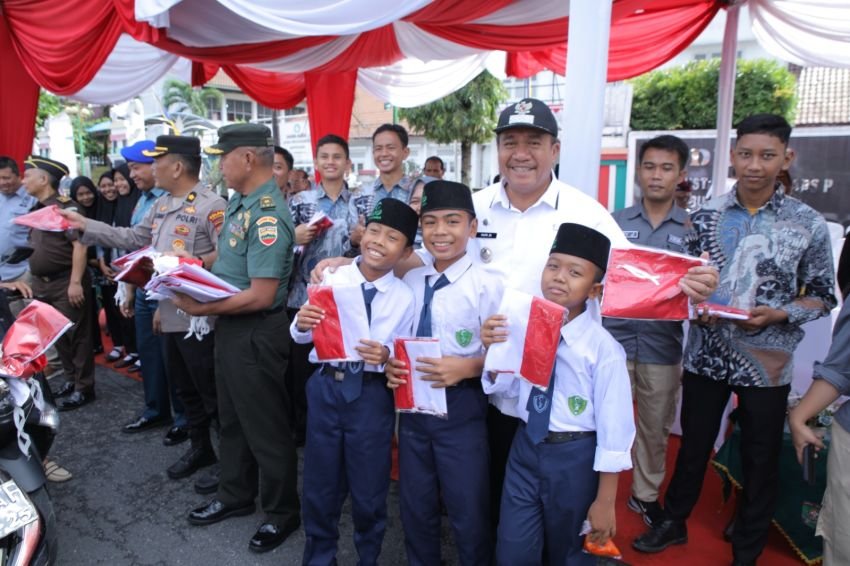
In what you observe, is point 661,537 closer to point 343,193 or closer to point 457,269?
point 457,269

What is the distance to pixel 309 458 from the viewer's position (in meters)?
2.29

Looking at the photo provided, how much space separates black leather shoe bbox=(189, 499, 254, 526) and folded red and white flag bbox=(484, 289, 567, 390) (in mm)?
1859

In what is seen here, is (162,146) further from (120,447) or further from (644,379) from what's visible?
(644,379)

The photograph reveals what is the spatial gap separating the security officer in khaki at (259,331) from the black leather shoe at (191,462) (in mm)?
865

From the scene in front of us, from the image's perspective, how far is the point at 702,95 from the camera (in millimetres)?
15352

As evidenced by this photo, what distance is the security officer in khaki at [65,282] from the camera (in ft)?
14.0

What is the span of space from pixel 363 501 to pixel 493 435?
60 centimetres

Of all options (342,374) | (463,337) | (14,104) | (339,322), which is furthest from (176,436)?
(14,104)

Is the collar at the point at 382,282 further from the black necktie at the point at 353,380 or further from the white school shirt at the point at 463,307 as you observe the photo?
the white school shirt at the point at 463,307

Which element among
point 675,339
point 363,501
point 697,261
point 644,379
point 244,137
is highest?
point 244,137

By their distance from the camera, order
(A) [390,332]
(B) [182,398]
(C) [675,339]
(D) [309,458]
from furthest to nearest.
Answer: (B) [182,398] < (C) [675,339] < (D) [309,458] < (A) [390,332]

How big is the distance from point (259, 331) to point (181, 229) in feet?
3.21

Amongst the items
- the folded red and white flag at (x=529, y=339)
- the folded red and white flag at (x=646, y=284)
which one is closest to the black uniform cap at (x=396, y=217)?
the folded red and white flag at (x=529, y=339)

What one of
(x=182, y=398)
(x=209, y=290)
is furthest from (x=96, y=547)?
(x=209, y=290)
